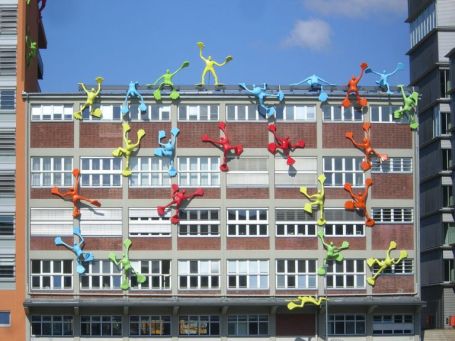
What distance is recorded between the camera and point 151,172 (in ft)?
303

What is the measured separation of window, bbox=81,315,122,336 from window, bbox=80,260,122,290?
2305 millimetres

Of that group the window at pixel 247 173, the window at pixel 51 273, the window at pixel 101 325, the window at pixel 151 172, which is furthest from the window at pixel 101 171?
the window at pixel 101 325

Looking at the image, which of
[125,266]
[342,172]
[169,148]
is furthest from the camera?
[342,172]

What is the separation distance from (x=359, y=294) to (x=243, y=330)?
9238mm

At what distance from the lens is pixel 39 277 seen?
91.4 metres

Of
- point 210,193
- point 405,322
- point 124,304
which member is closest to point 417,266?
point 405,322

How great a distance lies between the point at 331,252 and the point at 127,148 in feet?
56.9

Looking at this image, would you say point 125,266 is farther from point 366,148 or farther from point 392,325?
point 392,325

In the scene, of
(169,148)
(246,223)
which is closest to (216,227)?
(246,223)

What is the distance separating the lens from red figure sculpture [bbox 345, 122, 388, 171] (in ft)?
304

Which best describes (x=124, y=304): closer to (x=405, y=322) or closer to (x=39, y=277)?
(x=39, y=277)

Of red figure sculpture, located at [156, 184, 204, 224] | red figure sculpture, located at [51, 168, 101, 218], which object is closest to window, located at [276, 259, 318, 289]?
red figure sculpture, located at [156, 184, 204, 224]

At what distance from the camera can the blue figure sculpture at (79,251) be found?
297 ft

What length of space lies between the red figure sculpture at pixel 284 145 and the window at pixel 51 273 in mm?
17598
